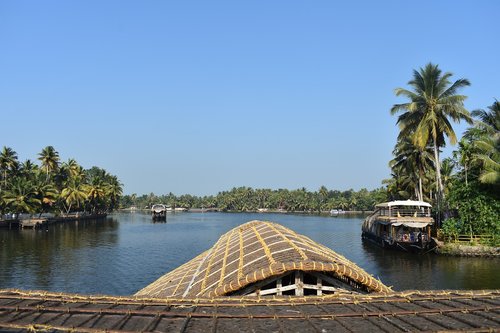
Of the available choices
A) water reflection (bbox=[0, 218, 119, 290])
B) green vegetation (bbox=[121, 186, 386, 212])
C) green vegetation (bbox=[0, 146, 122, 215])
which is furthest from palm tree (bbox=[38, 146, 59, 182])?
green vegetation (bbox=[121, 186, 386, 212])

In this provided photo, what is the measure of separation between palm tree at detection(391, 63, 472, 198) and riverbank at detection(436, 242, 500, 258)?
615 centimetres

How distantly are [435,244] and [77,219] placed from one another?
69843 mm

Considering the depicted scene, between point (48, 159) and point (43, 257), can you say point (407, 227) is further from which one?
point (48, 159)

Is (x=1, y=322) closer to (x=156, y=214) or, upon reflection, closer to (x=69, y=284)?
(x=69, y=284)

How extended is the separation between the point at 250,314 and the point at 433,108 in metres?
35.7

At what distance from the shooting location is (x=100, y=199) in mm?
95250

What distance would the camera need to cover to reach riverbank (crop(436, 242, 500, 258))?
31922 millimetres

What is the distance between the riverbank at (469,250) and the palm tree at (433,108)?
6148mm

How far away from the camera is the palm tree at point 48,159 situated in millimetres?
75562

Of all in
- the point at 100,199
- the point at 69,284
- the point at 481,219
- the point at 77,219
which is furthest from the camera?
the point at 100,199

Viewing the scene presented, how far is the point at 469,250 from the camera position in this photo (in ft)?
106

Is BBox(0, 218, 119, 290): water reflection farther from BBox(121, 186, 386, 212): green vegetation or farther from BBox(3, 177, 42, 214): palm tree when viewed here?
BBox(121, 186, 386, 212): green vegetation

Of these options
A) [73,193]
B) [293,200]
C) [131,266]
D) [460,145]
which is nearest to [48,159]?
[73,193]

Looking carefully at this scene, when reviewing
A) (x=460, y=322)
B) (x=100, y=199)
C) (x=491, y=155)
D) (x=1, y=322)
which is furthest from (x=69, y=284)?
(x=100, y=199)
